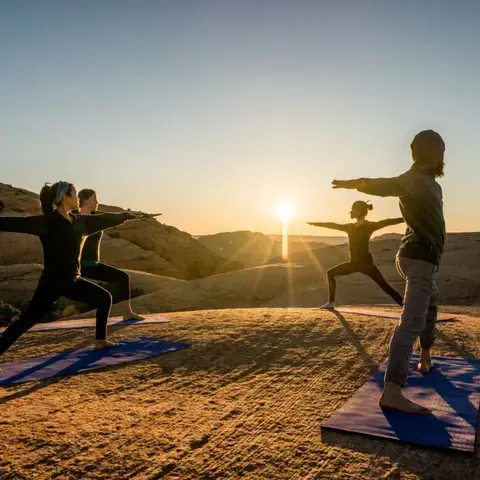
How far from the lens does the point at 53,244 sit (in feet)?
18.6

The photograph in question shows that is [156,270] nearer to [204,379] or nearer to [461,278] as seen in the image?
[461,278]

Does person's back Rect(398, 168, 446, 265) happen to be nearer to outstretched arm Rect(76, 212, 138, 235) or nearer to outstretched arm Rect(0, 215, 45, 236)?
outstretched arm Rect(76, 212, 138, 235)

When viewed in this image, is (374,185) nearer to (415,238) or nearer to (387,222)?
(415,238)

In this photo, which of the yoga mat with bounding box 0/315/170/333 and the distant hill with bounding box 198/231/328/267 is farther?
the distant hill with bounding box 198/231/328/267

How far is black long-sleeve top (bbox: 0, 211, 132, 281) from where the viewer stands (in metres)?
5.54

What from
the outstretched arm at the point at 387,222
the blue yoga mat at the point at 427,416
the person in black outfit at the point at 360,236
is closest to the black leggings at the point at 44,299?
the blue yoga mat at the point at 427,416

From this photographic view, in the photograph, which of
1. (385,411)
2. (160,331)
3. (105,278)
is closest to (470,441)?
(385,411)

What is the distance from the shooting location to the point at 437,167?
4.30 meters

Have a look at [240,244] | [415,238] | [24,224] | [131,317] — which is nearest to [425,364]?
[415,238]

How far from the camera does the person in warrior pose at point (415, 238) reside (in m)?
4.04

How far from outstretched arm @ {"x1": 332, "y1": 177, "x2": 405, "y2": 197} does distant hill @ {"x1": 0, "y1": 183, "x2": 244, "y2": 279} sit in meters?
31.1

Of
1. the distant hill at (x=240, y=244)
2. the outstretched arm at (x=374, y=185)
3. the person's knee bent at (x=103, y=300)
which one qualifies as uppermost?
the outstretched arm at (x=374, y=185)

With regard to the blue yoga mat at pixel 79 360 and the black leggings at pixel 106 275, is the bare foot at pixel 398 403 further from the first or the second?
the black leggings at pixel 106 275

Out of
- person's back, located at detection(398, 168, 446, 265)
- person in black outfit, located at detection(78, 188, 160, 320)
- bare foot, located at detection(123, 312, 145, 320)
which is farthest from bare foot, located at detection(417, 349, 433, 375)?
bare foot, located at detection(123, 312, 145, 320)
